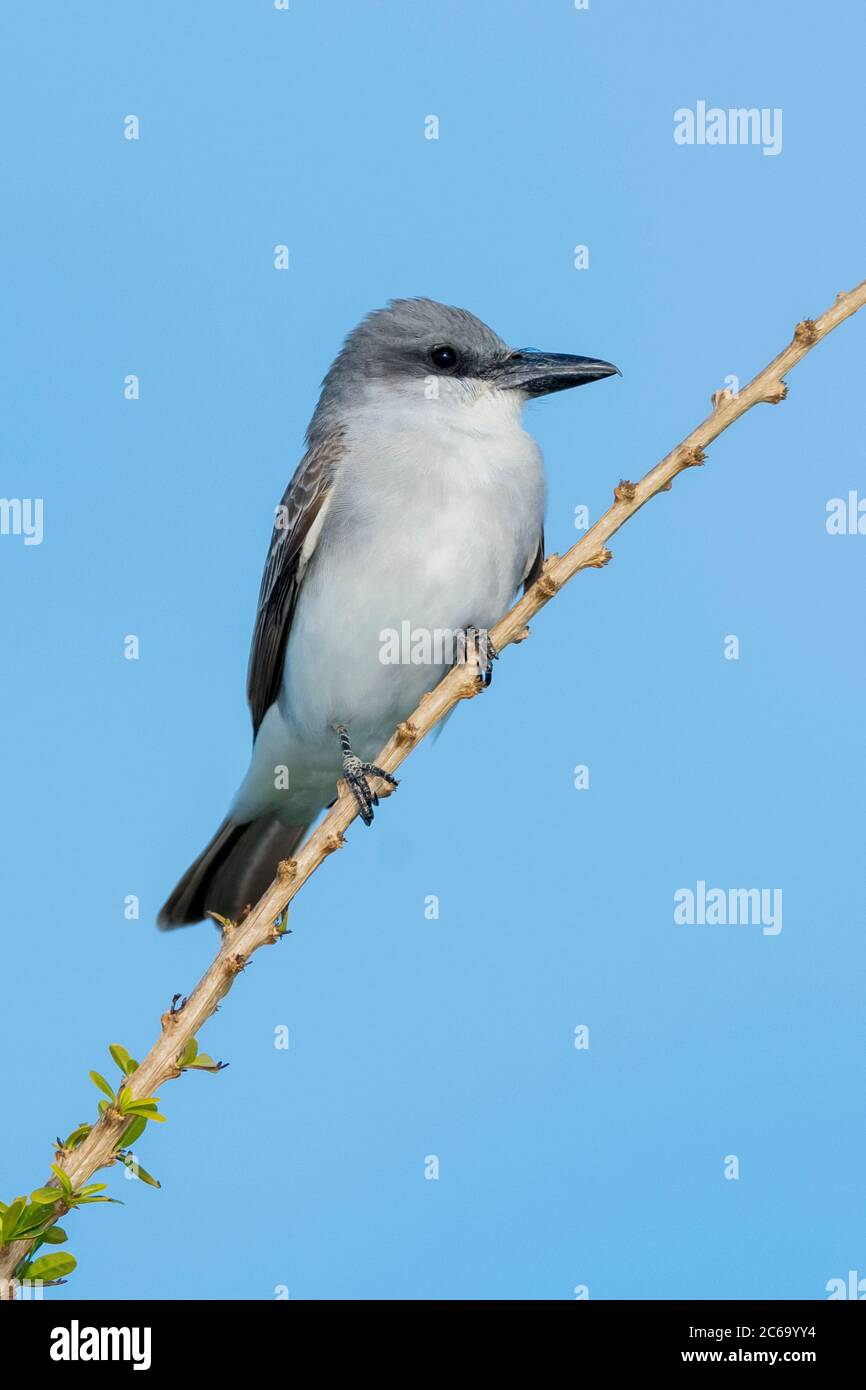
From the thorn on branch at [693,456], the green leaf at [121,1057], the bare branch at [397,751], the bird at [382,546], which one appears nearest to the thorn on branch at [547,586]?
the bare branch at [397,751]

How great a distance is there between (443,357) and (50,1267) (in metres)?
4.98

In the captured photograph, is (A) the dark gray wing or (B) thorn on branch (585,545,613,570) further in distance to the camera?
(A) the dark gray wing

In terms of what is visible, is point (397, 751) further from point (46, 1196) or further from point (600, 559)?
point (46, 1196)

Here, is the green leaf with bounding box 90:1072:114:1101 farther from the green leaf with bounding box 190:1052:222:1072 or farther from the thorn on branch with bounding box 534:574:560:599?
the thorn on branch with bounding box 534:574:560:599

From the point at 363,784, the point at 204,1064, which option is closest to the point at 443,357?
the point at 363,784

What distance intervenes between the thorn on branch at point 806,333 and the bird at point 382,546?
273cm

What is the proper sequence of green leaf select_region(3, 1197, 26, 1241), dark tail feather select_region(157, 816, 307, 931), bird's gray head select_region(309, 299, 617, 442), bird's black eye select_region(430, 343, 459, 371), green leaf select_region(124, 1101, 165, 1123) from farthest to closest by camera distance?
dark tail feather select_region(157, 816, 307, 931) < bird's black eye select_region(430, 343, 459, 371) < bird's gray head select_region(309, 299, 617, 442) < green leaf select_region(124, 1101, 165, 1123) < green leaf select_region(3, 1197, 26, 1241)

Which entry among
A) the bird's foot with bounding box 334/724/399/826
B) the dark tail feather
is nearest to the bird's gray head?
the bird's foot with bounding box 334/724/399/826

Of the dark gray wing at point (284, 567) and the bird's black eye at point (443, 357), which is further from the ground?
the bird's black eye at point (443, 357)

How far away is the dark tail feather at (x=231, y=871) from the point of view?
6.96m

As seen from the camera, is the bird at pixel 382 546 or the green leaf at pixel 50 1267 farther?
the bird at pixel 382 546

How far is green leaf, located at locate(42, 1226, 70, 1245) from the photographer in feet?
8.98

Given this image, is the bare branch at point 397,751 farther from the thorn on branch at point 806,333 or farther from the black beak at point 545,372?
the black beak at point 545,372

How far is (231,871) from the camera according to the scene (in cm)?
731
